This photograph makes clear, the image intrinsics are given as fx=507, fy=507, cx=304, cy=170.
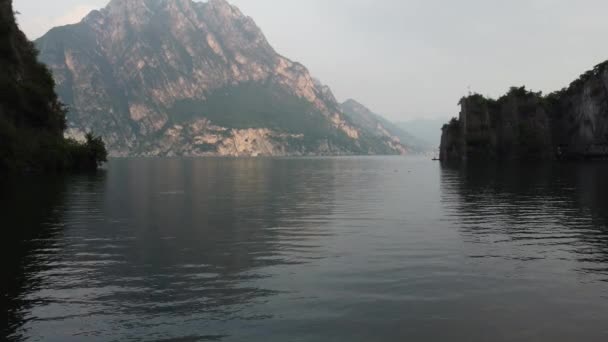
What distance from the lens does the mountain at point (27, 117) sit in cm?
8863

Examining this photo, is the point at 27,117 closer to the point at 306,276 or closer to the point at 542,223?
the point at 542,223

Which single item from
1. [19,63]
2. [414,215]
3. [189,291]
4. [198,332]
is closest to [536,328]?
[198,332]

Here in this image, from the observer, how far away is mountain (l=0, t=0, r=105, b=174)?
291 ft

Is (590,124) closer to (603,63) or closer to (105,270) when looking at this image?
(603,63)

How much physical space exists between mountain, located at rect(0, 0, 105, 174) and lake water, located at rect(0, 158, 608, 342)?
58688 mm

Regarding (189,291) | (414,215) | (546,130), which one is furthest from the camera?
(546,130)

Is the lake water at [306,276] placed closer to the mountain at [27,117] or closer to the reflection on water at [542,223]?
the reflection on water at [542,223]

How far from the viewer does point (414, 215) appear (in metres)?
38.7

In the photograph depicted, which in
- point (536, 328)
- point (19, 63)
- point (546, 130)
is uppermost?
point (19, 63)

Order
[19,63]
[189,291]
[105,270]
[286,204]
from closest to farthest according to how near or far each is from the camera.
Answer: [189,291], [105,270], [286,204], [19,63]

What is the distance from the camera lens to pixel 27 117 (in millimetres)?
103938

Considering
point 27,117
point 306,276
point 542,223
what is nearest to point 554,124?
point 27,117

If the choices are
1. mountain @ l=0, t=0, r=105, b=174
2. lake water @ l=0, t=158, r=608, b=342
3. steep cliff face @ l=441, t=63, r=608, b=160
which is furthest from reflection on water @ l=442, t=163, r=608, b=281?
steep cliff face @ l=441, t=63, r=608, b=160

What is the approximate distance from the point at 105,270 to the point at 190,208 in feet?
77.1
